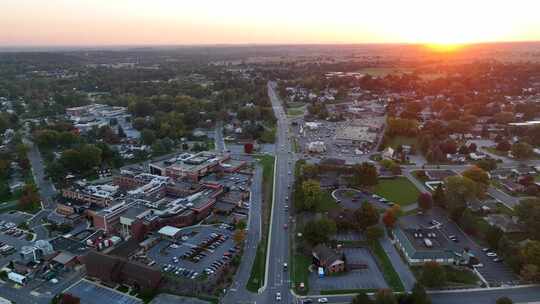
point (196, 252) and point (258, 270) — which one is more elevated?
point (196, 252)

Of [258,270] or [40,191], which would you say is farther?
[40,191]

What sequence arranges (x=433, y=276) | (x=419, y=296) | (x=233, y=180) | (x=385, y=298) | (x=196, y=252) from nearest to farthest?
(x=385, y=298) < (x=419, y=296) < (x=433, y=276) < (x=196, y=252) < (x=233, y=180)

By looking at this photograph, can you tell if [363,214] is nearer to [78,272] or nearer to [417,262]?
[417,262]

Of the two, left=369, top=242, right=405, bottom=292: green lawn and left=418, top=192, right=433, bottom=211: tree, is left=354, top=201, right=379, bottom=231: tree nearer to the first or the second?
left=369, top=242, right=405, bottom=292: green lawn

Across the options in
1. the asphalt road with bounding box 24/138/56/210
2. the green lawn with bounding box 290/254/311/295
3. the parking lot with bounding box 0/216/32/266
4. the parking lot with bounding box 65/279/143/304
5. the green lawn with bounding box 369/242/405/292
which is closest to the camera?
the parking lot with bounding box 65/279/143/304

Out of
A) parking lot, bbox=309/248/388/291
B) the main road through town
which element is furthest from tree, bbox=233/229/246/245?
parking lot, bbox=309/248/388/291

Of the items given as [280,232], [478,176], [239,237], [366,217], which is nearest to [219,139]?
[280,232]

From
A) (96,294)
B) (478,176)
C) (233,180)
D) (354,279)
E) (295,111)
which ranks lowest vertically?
(96,294)

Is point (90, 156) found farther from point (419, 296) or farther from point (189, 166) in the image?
point (419, 296)
